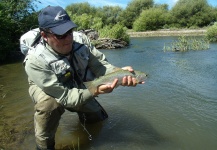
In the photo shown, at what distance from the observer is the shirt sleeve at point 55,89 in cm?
412

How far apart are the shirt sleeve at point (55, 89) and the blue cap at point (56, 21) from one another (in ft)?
1.99

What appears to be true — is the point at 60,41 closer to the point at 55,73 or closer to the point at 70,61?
the point at 55,73

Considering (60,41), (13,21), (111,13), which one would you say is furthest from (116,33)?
(111,13)

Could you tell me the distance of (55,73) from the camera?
435 centimetres

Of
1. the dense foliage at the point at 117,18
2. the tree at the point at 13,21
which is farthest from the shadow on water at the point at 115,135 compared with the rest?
the tree at the point at 13,21

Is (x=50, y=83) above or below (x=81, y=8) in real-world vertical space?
below

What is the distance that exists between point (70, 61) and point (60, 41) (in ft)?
2.14

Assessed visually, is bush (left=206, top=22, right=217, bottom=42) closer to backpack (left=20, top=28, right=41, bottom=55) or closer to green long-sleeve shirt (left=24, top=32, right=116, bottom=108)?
backpack (left=20, top=28, right=41, bottom=55)

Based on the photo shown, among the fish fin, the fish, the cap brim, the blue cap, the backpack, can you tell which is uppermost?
the blue cap

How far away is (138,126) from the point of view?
Result: 5738mm

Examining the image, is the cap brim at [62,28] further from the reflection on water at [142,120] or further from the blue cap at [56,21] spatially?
Answer: the reflection on water at [142,120]

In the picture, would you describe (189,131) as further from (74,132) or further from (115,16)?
(115,16)

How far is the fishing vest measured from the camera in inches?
172

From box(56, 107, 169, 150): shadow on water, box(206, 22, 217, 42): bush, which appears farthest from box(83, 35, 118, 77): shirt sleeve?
box(206, 22, 217, 42): bush
